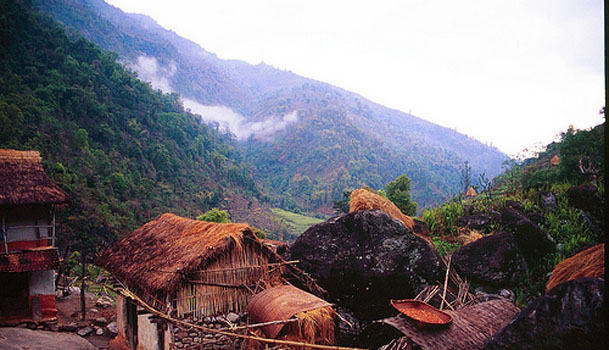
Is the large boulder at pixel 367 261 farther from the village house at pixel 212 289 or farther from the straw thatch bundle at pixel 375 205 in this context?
the straw thatch bundle at pixel 375 205

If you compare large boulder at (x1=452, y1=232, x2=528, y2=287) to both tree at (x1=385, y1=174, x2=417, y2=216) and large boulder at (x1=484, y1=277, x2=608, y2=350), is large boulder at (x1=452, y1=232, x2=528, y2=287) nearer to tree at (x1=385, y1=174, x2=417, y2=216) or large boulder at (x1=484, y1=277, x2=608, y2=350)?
large boulder at (x1=484, y1=277, x2=608, y2=350)

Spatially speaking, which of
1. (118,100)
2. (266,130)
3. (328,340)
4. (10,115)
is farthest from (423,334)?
(266,130)

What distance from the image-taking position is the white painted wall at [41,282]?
36.7 feet

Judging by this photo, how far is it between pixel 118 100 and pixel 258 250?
45.2 meters

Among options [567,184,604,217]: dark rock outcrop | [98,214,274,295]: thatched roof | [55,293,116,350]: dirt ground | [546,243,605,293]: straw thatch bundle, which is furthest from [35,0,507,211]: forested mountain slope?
[546,243,605,293]: straw thatch bundle

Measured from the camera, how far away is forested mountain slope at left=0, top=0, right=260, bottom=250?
25.8m

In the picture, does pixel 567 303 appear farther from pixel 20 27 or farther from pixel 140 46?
pixel 140 46

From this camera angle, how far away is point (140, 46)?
114 meters

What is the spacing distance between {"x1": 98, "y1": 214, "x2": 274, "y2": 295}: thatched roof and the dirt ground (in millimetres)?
2062

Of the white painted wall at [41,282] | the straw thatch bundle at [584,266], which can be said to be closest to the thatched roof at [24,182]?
the white painted wall at [41,282]

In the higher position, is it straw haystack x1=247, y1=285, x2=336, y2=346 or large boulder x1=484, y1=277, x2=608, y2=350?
large boulder x1=484, y1=277, x2=608, y2=350

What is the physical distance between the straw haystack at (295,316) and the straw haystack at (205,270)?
28.7 inches

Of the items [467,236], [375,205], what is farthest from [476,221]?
[375,205]

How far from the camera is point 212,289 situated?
280 inches
